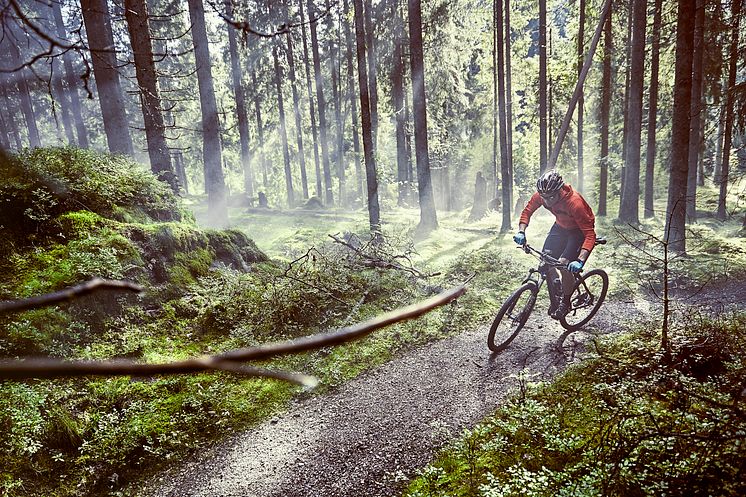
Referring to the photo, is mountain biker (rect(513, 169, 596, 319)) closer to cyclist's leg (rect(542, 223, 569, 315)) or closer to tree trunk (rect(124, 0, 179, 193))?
cyclist's leg (rect(542, 223, 569, 315))

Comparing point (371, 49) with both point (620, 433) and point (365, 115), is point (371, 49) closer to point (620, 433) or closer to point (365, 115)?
point (365, 115)

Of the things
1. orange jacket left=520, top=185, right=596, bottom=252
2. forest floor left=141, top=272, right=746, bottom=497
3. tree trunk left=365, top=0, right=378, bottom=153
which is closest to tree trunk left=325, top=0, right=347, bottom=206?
tree trunk left=365, top=0, right=378, bottom=153

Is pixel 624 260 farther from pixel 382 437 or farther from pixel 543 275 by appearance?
pixel 382 437

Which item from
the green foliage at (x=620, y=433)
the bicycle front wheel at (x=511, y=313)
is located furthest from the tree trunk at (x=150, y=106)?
the green foliage at (x=620, y=433)

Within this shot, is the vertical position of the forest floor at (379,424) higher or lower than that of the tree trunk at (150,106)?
lower

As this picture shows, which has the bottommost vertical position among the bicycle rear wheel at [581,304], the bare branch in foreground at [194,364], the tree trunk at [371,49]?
the bicycle rear wheel at [581,304]

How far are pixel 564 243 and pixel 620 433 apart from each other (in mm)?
4730

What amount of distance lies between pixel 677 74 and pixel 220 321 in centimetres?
1355

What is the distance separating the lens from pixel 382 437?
17.8ft

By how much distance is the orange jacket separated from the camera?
706 cm

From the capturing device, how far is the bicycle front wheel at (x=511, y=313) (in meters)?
7.28

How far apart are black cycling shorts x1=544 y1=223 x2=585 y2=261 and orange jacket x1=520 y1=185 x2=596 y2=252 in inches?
5.2

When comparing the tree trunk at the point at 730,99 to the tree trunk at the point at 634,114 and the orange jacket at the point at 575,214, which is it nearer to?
the tree trunk at the point at 634,114

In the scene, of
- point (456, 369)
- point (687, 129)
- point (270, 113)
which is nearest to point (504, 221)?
point (687, 129)
